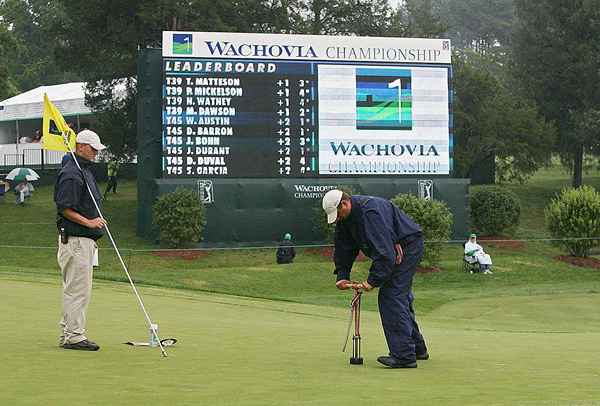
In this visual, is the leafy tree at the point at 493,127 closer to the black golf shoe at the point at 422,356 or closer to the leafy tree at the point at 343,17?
the leafy tree at the point at 343,17

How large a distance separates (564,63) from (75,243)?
155ft

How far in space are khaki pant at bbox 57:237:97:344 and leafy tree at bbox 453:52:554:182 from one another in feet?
139

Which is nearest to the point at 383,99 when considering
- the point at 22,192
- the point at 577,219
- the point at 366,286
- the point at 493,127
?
the point at 577,219

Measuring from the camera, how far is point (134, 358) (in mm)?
10445

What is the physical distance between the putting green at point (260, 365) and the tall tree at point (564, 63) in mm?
39414

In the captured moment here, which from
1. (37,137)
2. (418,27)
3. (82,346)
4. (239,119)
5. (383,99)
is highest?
(418,27)

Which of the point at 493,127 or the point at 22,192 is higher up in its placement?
the point at 493,127

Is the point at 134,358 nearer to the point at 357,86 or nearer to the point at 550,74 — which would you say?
the point at 357,86

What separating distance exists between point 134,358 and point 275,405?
2.81m

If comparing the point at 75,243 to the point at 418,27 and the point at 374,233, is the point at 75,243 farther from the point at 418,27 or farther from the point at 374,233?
the point at 418,27

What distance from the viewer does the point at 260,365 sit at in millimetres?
10234

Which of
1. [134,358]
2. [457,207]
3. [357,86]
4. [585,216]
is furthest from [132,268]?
[134,358]

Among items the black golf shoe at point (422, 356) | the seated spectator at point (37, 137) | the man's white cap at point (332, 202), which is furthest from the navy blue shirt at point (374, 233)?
the seated spectator at point (37, 137)

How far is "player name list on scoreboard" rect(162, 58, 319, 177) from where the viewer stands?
33.0 meters
